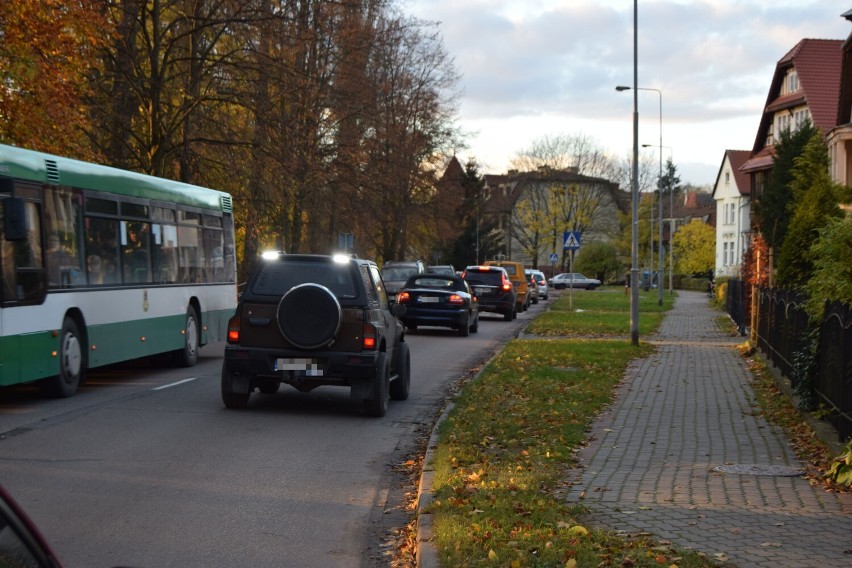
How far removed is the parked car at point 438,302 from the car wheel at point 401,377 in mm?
13455


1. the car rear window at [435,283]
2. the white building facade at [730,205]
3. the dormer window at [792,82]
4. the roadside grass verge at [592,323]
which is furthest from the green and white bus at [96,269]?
the white building facade at [730,205]

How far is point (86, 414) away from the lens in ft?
41.5

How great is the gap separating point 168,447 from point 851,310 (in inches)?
242

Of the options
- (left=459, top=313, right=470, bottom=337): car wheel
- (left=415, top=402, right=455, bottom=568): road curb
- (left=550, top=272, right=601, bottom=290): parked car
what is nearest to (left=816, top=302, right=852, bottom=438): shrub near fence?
(left=415, top=402, right=455, bottom=568): road curb

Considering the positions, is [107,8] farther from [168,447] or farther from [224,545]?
[224,545]

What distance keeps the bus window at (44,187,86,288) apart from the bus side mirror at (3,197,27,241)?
1132 millimetres

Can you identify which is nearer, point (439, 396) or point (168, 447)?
point (168, 447)

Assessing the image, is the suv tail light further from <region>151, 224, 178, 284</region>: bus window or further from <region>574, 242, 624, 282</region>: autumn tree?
<region>574, 242, 624, 282</region>: autumn tree

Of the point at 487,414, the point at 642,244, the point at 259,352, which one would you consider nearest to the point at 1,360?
the point at 259,352

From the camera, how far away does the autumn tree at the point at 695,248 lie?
10238cm

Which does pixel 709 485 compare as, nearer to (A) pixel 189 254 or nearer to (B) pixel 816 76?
(A) pixel 189 254

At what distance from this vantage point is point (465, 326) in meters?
29.0

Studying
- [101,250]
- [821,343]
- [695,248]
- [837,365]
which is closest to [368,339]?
[101,250]

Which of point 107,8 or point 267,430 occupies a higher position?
point 107,8
